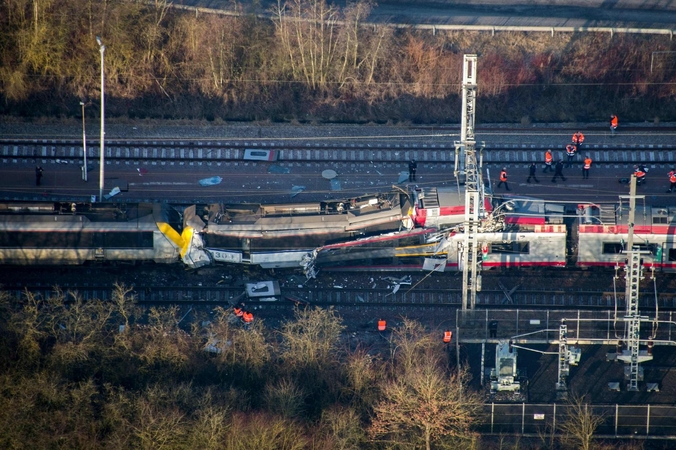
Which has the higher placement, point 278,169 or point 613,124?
point 613,124

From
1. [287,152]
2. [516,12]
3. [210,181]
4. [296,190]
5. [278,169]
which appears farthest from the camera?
[516,12]

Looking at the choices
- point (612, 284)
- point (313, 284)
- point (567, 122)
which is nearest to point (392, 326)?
point (313, 284)

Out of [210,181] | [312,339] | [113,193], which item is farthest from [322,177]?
[312,339]

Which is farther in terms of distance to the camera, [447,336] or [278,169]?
[278,169]

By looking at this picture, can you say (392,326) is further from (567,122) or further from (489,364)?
(567,122)

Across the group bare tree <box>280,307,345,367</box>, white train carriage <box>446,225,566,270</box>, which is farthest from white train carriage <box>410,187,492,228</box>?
bare tree <box>280,307,345,367</box>

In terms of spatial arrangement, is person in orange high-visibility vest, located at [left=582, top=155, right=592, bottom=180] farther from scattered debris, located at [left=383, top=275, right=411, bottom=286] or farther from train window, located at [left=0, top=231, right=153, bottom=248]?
train window, located at [left=0, top=231, right=153, bottom=248]

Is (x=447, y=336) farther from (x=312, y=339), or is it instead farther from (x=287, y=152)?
(x=287, y=152)
